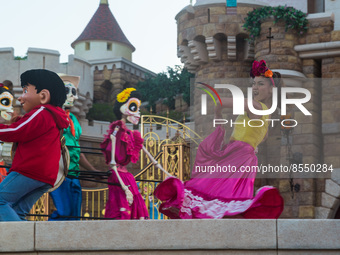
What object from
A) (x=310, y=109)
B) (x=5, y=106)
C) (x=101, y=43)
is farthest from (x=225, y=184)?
(x=101, y=43)

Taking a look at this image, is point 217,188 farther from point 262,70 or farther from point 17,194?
point 17,194

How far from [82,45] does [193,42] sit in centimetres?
1623

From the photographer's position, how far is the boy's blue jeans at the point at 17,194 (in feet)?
14.1

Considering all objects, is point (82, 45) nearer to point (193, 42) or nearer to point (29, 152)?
point (193, 42)

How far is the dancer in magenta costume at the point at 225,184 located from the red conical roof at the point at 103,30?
69.1 feet

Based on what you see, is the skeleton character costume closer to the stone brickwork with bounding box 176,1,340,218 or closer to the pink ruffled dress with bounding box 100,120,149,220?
the pink ruffled dress with bounding box 100,120,149,220

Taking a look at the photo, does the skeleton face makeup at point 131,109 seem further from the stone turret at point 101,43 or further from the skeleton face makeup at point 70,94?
the stone turret at point 101,43

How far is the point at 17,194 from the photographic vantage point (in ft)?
14.4

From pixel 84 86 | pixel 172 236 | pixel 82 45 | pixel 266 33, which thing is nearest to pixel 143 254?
pixel 172 236

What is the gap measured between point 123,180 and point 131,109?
90 cm

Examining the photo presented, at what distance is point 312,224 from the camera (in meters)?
3.82

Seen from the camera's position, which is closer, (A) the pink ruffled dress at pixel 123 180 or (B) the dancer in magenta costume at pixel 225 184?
(B) the dancer in magenta costume at pixel 225 184

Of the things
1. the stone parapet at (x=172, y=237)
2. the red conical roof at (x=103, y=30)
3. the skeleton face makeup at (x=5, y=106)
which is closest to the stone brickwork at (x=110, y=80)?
the red conical roof at (x=103, y=30)

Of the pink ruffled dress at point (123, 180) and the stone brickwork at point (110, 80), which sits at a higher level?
the stone brickwork at point (110, 80)
